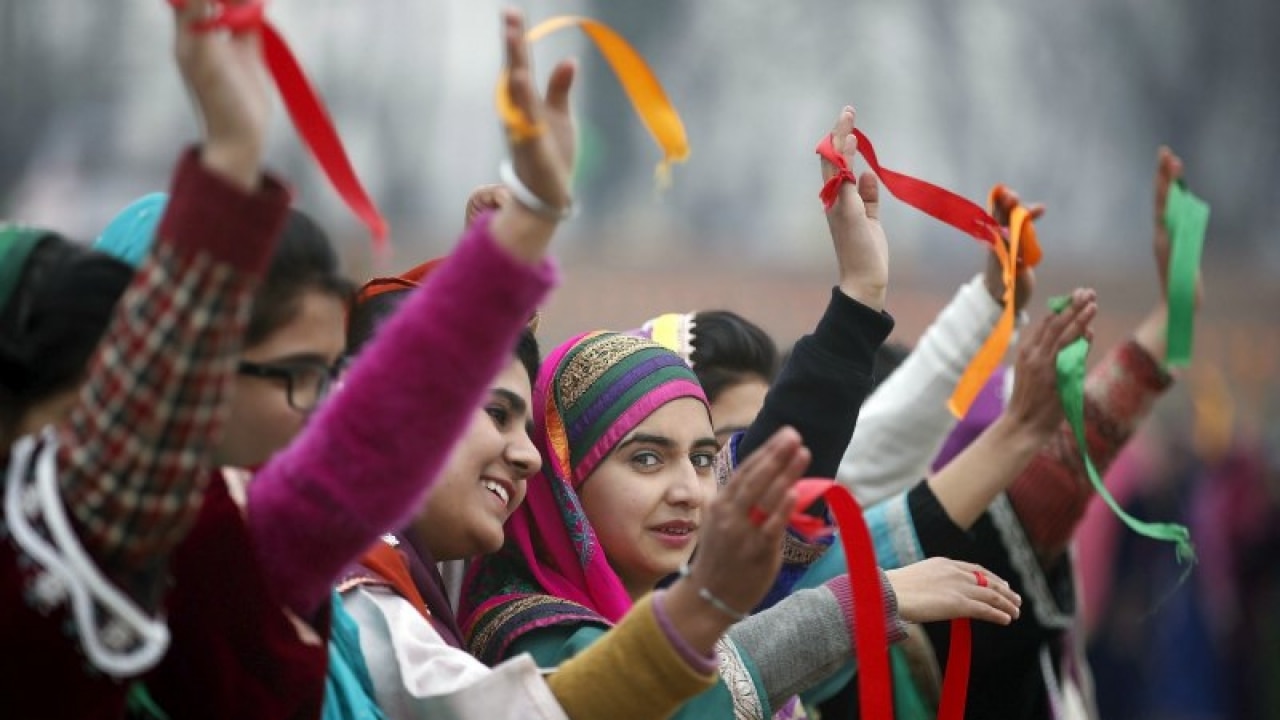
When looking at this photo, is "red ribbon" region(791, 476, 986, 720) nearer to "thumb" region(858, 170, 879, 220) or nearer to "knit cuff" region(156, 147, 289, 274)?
"thumb" region(858, 170, 879, 220)

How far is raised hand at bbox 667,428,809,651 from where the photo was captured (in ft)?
6.84

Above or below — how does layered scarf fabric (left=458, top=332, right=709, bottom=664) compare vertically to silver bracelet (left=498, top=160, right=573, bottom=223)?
below

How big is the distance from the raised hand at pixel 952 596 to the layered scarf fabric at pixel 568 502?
1.43ft

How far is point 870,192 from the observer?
10.5 feet

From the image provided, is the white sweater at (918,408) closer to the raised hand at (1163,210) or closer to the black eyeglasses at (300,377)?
the raised hand at (1163,210)

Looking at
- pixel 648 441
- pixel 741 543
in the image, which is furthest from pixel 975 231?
pixel 741 543

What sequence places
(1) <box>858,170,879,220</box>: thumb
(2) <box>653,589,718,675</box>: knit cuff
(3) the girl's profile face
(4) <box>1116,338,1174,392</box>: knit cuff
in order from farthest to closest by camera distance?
(4) <box>1116,338,1174,392</box>: knit cuff → (1) <box>858,170,879,220</box>: thumb → (3) the girl's profile face → (2) <box>653,589,718,675</box>: knit cuff

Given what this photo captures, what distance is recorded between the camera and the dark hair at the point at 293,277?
1.93 metres

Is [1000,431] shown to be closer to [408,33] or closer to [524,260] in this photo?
[524,260]

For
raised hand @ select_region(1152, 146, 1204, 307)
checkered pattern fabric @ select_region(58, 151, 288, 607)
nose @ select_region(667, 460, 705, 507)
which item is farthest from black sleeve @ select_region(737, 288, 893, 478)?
checkered pattern fabric @ select_region(58, 151, 288, 607)

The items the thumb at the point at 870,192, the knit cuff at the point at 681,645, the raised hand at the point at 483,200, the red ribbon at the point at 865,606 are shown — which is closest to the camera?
the knit cuff at the point at 681,645

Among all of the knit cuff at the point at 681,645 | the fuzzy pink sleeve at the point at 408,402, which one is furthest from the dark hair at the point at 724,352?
the fuzzy pink sleeve at the point at 408,402

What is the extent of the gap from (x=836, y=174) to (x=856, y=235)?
0.11m

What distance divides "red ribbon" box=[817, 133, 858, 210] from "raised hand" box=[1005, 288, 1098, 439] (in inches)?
21.1
